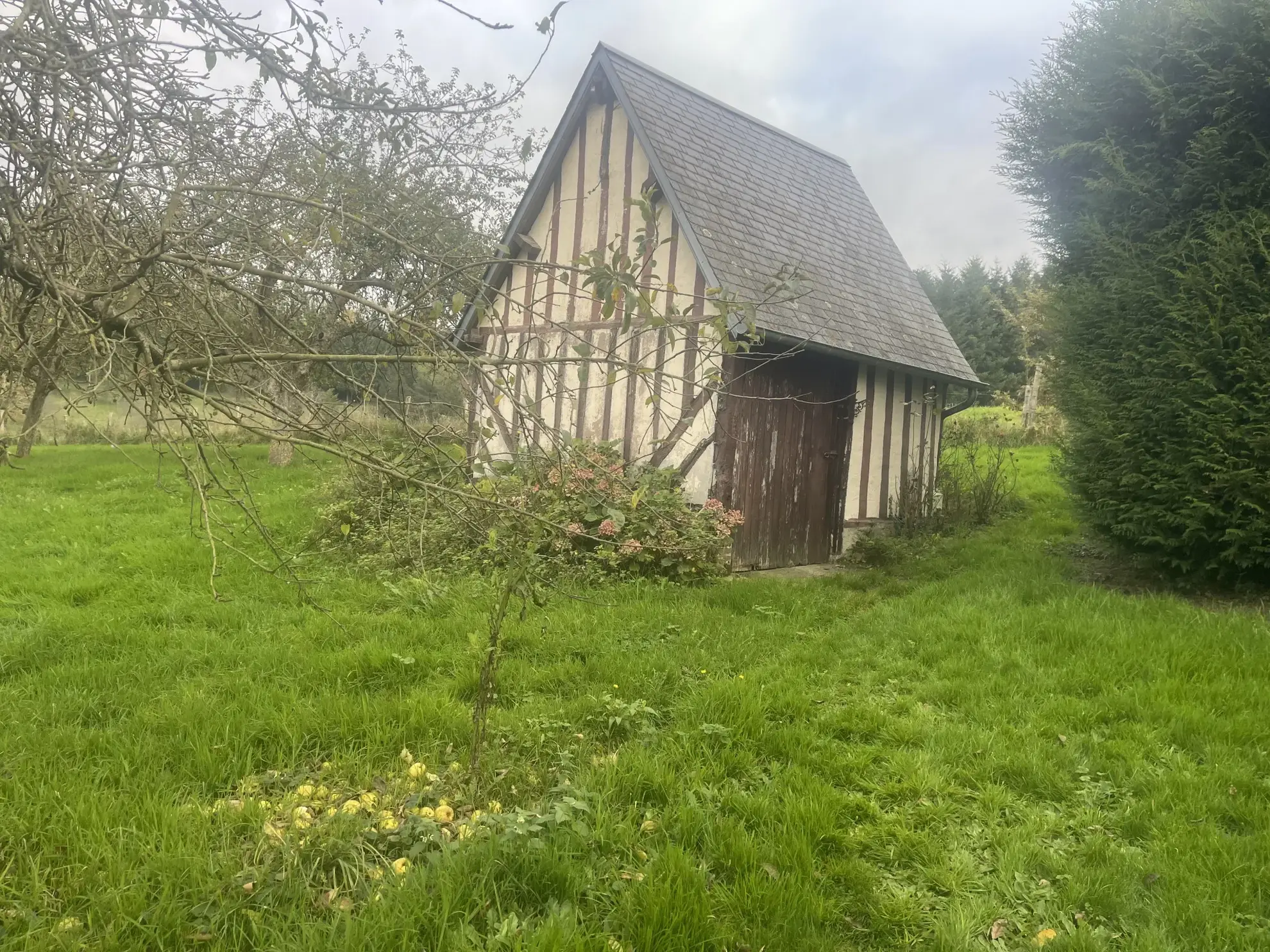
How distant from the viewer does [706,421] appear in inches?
299

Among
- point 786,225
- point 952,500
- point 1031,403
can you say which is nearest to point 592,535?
point 786,225

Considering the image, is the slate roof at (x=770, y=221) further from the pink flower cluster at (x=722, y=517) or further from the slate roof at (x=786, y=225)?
the pink flower cluster at (x=722, y=517)

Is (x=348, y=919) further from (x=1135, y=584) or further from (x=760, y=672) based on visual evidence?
(x=1135, y=584)

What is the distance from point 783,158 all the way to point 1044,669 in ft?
29.2

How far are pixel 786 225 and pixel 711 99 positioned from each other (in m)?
2.39

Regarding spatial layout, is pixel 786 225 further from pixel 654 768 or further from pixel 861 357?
pixel 654 768

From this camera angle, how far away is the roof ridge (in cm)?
875

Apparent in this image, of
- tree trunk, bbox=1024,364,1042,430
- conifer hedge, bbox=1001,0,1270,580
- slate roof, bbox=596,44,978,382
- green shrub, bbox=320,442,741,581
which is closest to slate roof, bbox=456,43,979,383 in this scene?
slate roof, bbox=596,44,978,382

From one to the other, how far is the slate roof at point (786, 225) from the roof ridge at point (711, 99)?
22 millimetres

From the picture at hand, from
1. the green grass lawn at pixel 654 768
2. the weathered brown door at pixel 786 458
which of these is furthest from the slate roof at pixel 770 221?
the green grass lawn at pixel 654 768

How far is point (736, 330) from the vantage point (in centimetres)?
669

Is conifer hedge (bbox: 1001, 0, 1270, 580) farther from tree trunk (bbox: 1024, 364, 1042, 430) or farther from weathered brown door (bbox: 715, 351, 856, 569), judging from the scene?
tree trunk (bbox: 1024, 364, 1042, 430)

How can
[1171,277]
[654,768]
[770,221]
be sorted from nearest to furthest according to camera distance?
[654,768], [1171,277], [770,221]

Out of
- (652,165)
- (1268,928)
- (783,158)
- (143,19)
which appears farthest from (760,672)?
(783,158)
